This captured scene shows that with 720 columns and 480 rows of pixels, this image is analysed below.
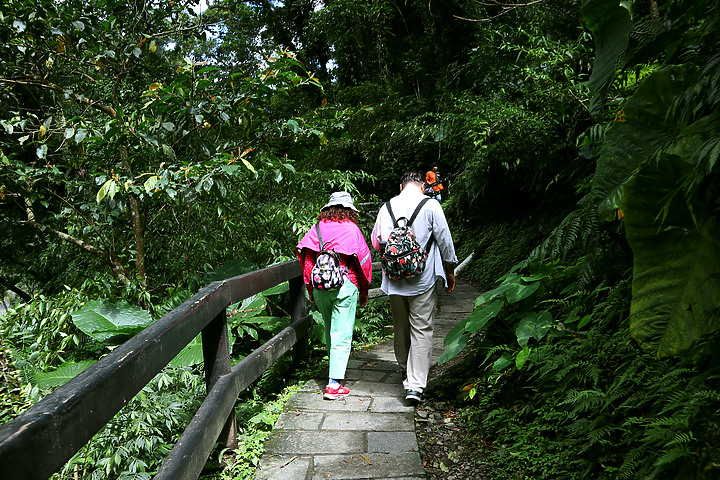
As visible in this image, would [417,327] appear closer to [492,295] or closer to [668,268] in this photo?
[492,295]

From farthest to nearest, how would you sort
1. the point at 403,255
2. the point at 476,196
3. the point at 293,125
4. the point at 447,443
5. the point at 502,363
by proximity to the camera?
the point at 476,196 < the point at 293,125 < the point at 403,255 < the point at 502,363 < the point at 447,443

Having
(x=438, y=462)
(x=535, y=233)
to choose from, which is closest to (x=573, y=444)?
(x=438, y=462)

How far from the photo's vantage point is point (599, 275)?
3.82 m

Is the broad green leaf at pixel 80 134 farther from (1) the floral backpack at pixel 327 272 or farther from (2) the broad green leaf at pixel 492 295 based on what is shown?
(2) the broad green leaf at pixel 492 295

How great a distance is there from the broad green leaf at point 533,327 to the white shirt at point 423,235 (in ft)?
2.50

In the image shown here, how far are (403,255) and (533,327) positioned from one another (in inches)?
42.8

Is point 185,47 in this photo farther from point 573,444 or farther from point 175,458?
point 573,444

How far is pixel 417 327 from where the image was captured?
3918 mm

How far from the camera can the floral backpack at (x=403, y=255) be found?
12.5ft

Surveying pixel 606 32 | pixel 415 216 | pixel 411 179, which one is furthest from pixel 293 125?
pixel 606 32

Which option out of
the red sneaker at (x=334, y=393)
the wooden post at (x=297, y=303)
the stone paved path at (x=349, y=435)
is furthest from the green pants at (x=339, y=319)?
the wooden post at (x=297, y=303)

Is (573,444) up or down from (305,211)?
down

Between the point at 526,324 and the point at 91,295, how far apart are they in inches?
170

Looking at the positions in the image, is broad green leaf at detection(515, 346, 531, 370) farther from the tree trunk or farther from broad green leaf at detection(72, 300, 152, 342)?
the tree trunk
